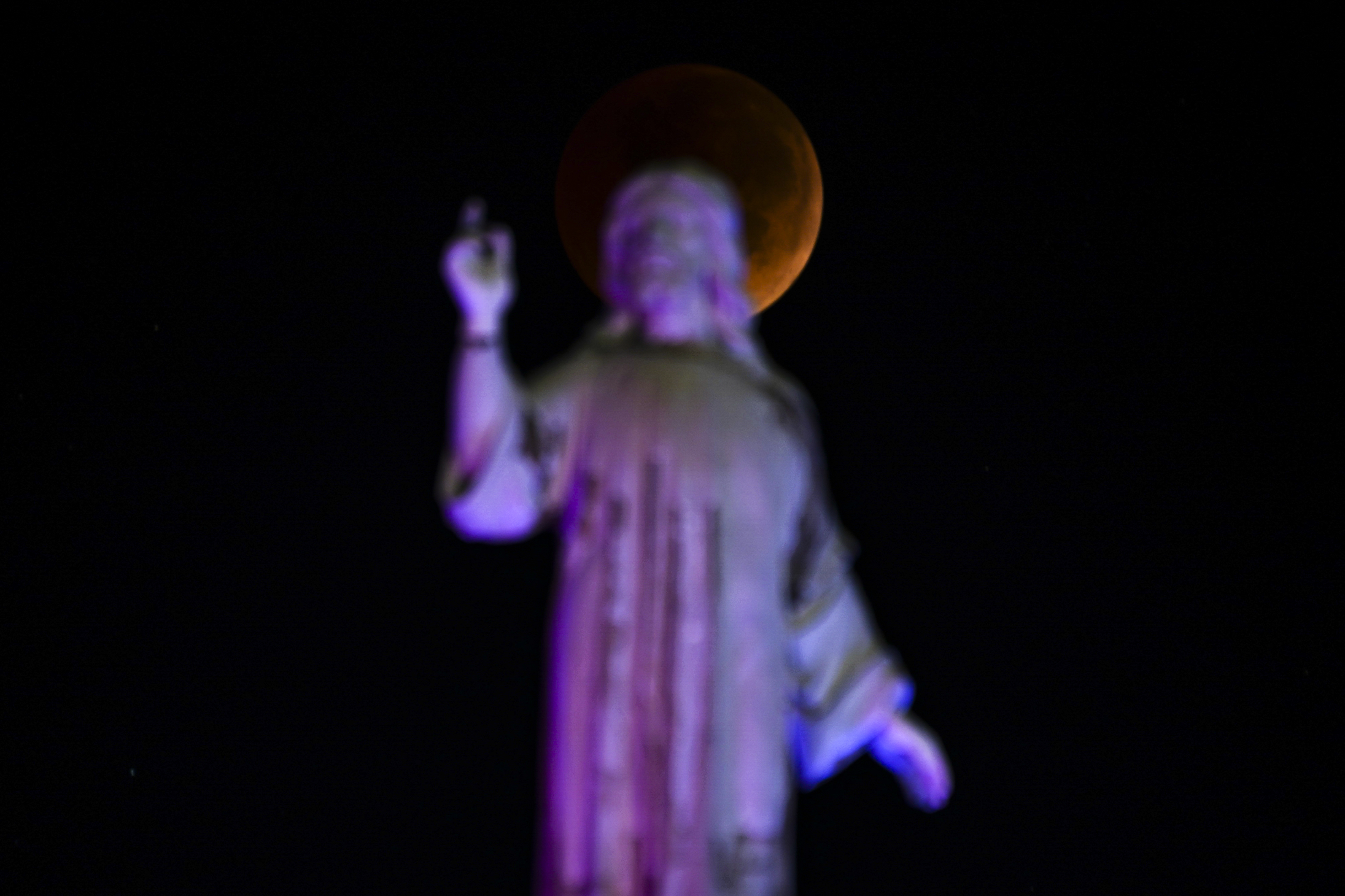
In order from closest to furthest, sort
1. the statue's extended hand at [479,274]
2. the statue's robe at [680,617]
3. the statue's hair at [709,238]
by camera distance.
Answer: the statue's robe at [680,617] < the statue's extended hand at [479,274] < the statue's hair at [709,238]

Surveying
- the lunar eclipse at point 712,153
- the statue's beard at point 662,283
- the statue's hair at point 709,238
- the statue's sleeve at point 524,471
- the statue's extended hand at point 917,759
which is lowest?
the statue's extended hand at point 917,759

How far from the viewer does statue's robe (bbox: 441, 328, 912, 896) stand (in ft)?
7.68

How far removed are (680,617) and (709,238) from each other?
3.06ft

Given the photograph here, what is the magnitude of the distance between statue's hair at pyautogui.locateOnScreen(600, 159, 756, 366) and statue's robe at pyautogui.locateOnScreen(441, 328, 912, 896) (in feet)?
0.39

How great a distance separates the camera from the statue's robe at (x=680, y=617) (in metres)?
2.34

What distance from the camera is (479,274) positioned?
2.46 metres

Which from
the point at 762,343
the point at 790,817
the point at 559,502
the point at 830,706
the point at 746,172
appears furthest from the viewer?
the point at 762,343

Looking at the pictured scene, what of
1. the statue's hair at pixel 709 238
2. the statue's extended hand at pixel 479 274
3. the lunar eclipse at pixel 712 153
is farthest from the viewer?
the lunar eclipse at pixel 712 153

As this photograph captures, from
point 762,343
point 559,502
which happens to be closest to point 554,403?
point 559,502

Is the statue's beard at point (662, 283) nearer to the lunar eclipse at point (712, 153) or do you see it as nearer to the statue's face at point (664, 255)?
the statue's face at point (664, 255)

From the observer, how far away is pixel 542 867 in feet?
7.84

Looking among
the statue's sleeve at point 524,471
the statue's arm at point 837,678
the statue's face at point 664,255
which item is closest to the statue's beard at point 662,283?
the statue's face at point 664,255

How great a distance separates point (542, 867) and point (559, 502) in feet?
2.34

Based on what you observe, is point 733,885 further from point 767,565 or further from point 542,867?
point 767,565
